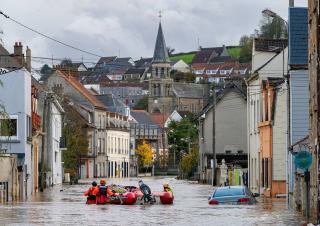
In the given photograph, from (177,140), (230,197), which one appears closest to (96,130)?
(177,140)

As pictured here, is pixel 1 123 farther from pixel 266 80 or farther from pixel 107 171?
pixel 107 171

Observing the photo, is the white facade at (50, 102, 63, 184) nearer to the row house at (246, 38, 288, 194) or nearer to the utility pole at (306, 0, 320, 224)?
the row house at (246, 38, 288, 194)

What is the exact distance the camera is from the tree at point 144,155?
180m

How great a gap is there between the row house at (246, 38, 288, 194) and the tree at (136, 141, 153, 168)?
111 meters

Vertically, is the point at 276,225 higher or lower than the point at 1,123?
lower

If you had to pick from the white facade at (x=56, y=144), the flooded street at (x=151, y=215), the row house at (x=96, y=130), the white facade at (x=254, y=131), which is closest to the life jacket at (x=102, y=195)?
the flooded street at (x=151, y=215)

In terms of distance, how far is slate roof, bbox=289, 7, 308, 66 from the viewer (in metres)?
46.4

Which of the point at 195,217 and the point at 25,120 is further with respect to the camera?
the point at 25,120

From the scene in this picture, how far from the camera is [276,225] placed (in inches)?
1383

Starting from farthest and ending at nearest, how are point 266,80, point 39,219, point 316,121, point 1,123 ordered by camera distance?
point 266,80 → point 1,123 → point 39,219 → point 316,121

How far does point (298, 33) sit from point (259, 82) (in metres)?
17.8

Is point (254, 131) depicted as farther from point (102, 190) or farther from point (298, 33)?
point (298, 33)

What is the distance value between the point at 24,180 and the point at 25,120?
3.36 meters

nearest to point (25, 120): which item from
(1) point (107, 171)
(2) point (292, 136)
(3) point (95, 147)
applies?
(2) point (292, 136)
